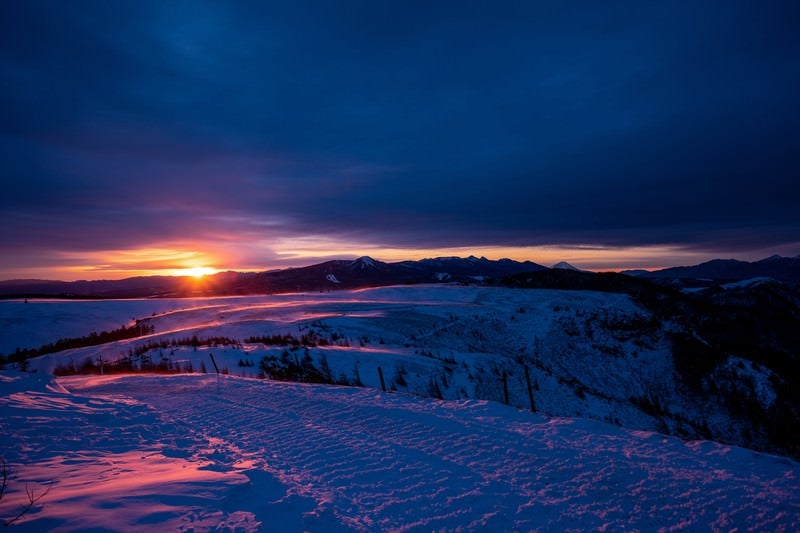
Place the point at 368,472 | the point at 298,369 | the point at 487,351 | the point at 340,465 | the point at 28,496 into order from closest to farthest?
the point at 28,496 < the point at 368,472 < the point at 340,465 < the point at 298,369 < the point at 487,351

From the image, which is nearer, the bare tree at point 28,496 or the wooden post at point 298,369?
the bare tree at point 28,496

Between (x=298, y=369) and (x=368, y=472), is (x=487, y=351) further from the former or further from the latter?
(x=368, y=472)

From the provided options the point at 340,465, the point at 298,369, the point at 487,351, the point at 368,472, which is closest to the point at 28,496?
the point at 340,465

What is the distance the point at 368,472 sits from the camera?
5.15 metres

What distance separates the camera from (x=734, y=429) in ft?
54.4

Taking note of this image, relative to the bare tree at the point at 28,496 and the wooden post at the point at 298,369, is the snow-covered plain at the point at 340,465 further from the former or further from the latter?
the wooden post at the point at 298,369

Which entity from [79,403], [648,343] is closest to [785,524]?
[79,403]

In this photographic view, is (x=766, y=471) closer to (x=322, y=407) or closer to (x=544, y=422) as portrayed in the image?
(x=544, y=422)

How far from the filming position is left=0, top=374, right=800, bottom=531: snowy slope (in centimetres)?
393

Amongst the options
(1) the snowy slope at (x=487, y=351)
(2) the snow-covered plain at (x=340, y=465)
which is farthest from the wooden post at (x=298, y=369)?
(2) the snow-covered plain at (x=340, y=465)

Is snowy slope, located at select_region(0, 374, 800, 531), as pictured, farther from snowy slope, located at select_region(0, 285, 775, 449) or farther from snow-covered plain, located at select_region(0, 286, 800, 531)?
snowy slope, located at select_region(0, 285, 775, 449)

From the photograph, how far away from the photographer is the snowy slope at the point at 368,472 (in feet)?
12.9

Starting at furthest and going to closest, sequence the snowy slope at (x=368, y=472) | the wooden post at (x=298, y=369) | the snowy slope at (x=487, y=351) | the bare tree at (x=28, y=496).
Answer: the snowy slope at (x=487, y=351) → the wooden post at (x=298, y=369) → the snowy slope at (x=368, y=472) → the bare tree at (x=28, y=496)

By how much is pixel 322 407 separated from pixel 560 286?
47.0 meters
